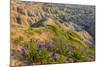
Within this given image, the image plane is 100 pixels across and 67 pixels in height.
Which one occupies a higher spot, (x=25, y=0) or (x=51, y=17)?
(x=25, y=0)

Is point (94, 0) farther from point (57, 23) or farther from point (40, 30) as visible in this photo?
point (40, 30)

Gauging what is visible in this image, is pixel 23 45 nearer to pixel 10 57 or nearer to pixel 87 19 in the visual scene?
pixel 10 57

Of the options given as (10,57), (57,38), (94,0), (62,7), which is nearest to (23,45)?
(10,57)

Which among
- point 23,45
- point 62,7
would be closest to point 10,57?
point 23,45
